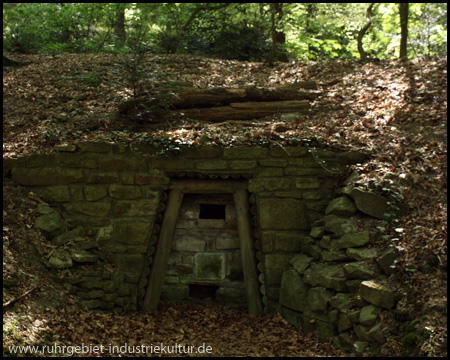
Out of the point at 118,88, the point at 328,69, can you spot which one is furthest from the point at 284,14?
the point at 118,88

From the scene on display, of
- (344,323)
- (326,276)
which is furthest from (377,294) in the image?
(326,276)

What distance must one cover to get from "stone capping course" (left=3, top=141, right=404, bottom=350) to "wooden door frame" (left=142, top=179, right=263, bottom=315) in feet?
0.14

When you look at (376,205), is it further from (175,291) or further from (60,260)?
(60,260)

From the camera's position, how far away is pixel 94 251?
15.8 ft

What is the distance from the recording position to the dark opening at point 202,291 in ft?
17.5

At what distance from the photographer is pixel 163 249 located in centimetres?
504

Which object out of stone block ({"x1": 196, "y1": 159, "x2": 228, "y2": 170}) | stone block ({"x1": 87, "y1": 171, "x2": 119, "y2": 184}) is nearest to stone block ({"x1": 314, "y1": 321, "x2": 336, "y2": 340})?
stone block ({"x1": 196, "y1": 159, "x2": 228, "y2": 170})

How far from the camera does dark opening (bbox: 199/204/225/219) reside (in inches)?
217

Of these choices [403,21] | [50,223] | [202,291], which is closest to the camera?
[50,223]

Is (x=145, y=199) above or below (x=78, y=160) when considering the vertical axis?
below

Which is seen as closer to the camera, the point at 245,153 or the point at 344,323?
the point at 344,323

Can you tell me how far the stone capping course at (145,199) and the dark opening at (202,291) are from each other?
2.36ft

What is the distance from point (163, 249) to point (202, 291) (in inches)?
35.0

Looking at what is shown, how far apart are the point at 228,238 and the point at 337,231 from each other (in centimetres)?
156
